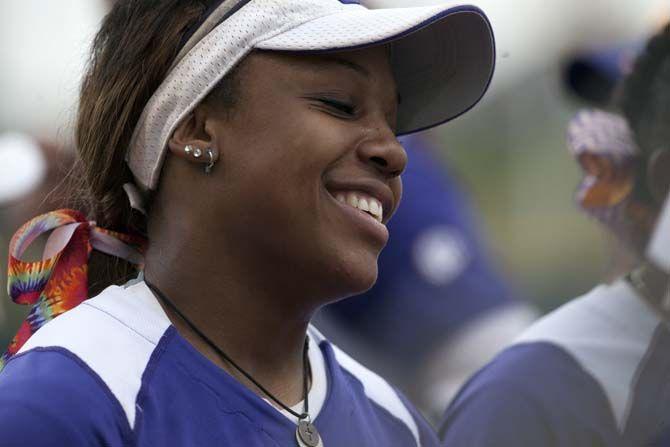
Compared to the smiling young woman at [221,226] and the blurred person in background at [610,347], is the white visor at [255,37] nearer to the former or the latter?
the smiling young woman at [221,226]

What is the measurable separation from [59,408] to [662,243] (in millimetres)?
1111

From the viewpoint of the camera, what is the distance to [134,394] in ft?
6.41

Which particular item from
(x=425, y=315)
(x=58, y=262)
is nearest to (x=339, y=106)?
(x=58, y=262)

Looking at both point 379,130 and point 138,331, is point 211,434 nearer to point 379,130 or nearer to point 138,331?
point 138,331

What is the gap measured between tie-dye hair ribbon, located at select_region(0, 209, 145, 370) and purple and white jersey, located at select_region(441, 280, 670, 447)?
710mm

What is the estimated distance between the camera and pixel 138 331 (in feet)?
6.86

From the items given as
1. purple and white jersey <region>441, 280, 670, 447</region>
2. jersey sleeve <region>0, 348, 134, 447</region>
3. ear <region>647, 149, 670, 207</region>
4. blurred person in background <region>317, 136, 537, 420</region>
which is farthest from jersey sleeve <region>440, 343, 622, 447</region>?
blurred person in background <region>317, 136, 537, 420</region>

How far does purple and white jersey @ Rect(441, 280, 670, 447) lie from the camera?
7.39ft

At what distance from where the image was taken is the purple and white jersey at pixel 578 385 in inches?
88.7

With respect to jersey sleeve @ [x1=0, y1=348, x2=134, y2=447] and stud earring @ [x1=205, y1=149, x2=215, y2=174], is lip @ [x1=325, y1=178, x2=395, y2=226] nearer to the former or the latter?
stud earring @ [x1=205, y1=149, x2=215, y2=174]

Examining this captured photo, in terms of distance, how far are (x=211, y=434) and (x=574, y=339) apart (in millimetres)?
836

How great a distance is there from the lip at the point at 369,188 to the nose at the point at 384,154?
30 millimetres

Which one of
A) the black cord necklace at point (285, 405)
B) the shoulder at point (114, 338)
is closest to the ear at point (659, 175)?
the black cord necklace at point (285, 405)

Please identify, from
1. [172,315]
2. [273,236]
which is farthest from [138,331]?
[273,236]
